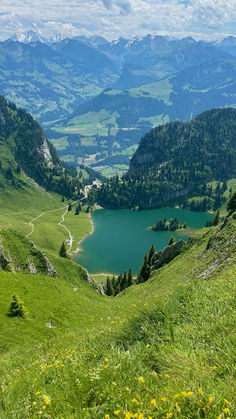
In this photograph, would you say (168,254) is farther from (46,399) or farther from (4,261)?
(46,399)

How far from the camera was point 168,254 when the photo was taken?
8850cm

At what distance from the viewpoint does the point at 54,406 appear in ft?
23.7

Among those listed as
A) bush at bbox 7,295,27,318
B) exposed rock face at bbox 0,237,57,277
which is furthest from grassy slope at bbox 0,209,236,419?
exposed rock face at bbox 0,237,57,277

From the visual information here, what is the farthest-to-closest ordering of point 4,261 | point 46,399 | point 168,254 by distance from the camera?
point 168,254 < point 4,261 < point 46,399

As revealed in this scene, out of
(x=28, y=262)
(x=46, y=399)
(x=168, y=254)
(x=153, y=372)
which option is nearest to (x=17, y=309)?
(x=28, y=262)

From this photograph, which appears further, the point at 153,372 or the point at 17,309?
the point at 17,309

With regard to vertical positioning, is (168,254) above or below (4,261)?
below

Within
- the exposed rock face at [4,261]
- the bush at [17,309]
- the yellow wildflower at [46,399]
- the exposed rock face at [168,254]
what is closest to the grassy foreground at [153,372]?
→ the yellow wildflower at [46,399]

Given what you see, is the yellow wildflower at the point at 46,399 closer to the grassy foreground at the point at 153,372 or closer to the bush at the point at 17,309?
the grassy foreground at the point at 153,372

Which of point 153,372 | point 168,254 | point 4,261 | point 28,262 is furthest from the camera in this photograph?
point 168,254

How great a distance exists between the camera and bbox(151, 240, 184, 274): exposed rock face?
8588cm

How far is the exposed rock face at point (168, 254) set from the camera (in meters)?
85.9

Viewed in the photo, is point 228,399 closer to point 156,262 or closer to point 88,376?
point 88,376

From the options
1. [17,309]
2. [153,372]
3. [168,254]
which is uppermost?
[153,372]
